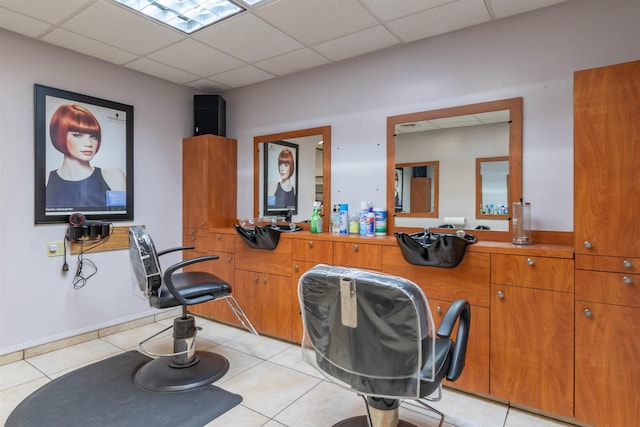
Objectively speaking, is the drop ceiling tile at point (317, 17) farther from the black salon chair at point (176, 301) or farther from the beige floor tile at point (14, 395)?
the beige floor tile at point (14, 395)

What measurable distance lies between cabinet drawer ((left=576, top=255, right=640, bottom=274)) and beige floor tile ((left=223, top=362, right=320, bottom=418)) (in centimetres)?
186

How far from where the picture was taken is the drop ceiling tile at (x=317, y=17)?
236 centimetres

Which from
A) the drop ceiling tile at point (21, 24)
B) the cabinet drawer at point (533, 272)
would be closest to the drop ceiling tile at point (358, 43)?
the cabinet drawer at point (533, 272)

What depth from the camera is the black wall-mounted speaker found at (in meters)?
3.99

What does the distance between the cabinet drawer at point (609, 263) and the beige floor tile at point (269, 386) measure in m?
1.86

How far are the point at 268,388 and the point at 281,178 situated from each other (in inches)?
81.5

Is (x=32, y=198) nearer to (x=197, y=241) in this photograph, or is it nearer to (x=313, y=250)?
(x=197, y=241)

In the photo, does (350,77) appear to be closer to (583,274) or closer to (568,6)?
(568,6)

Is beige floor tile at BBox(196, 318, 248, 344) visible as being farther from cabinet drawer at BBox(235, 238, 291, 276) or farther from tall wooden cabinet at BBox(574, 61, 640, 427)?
tall wooden cabinet at BBox(574, 61, 640, 427)

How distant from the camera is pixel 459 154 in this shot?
274cm

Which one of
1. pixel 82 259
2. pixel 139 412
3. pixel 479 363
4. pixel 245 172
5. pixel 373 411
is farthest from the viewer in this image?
pixel 245 172

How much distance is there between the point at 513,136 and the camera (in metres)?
2.50

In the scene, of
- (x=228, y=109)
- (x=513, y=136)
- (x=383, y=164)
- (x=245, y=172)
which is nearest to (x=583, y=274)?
(x=513, y=136)

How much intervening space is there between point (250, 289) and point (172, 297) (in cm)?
108
